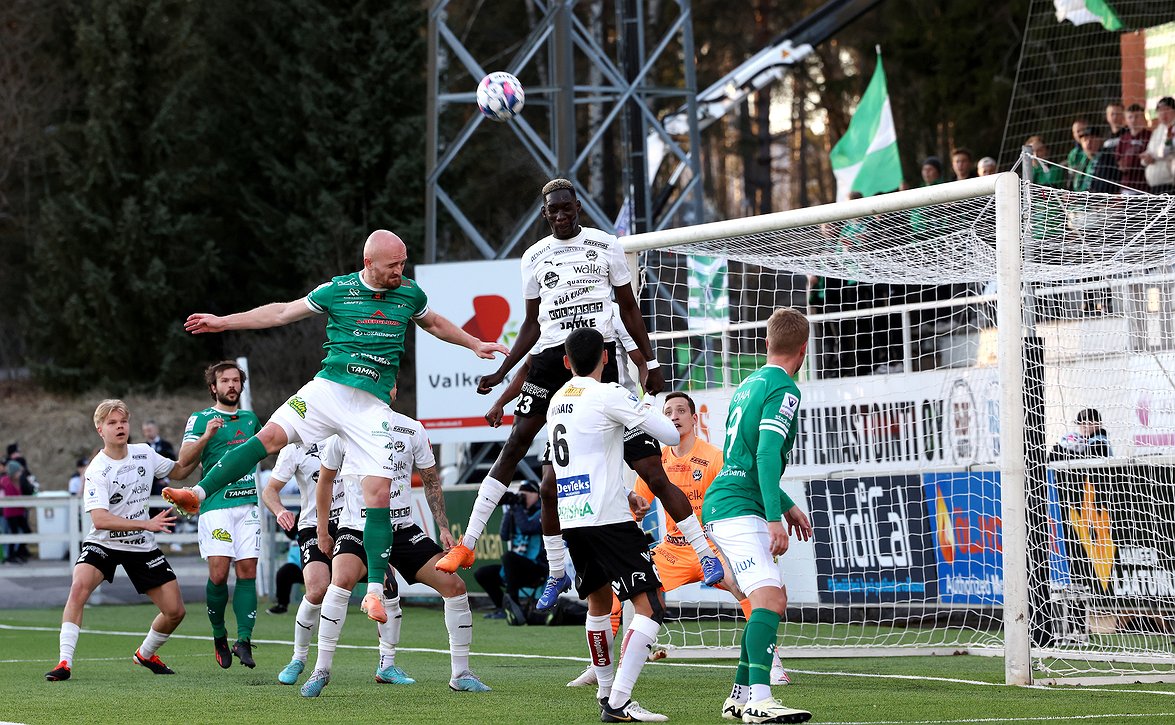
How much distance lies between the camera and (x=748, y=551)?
7.77m

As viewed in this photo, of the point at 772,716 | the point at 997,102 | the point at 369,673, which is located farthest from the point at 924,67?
the point at 772,716

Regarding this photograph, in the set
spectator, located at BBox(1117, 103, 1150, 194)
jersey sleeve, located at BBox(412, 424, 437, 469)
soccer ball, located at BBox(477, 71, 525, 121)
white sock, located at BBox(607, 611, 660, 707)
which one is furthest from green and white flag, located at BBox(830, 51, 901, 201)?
white sock, located at BBox(607, 611, 660, 707)

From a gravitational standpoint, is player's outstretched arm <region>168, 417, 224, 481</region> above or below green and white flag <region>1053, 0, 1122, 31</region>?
below

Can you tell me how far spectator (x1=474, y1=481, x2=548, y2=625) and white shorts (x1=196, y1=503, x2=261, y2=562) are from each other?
15.8ft

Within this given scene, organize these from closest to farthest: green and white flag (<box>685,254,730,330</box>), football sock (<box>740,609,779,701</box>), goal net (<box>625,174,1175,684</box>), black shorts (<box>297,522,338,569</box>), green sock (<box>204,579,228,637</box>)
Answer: football sock (<box>740,609,779,701</box>)
goal net (<box>625,174,1175,684</box>)
black shorts (<box>297,522,338,569</box>)
green sock (<box>204,579,228,637</box>)
green and white flag (<box>685,254,730,330</box>)

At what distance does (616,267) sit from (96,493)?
4372mm

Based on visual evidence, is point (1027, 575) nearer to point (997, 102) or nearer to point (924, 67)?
point (997, 102)

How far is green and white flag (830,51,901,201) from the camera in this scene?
73.7 ft

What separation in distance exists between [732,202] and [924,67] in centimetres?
1068

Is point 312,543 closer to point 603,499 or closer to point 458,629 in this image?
point 458,629

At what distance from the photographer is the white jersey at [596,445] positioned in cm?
791

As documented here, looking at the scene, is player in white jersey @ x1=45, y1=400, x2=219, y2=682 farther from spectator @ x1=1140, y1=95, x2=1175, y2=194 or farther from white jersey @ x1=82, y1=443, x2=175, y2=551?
spectator @ x1=1140, y1=95, x2=1175, y2=194

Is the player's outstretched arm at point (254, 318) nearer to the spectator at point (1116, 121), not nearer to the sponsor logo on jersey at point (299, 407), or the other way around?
the sponsor logo on jersey at point (299, 407)

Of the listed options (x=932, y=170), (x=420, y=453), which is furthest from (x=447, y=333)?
(x=932, y=170)
